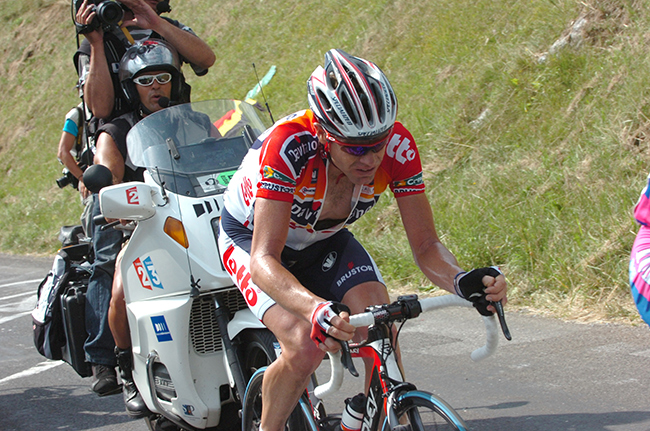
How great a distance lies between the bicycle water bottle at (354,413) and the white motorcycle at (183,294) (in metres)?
0.60

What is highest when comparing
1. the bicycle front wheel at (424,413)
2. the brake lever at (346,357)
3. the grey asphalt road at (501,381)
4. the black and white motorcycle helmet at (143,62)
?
the black and white motorcycle helmet at (143,62)

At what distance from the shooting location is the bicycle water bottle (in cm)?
295

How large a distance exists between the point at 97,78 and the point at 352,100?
112 inches

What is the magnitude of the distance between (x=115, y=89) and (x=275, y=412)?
305 cm

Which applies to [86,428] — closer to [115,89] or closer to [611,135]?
[115,89]

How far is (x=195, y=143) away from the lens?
4.20 m

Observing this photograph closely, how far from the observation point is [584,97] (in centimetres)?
855

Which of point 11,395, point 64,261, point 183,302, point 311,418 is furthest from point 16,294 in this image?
point 311,418

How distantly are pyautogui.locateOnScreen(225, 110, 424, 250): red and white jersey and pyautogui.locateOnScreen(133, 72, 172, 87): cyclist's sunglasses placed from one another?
1647mm

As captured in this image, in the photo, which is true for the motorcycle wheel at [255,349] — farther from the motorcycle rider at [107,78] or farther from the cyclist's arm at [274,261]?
the motorcycle rider at [107,78]

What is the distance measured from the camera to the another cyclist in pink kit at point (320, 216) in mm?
2799

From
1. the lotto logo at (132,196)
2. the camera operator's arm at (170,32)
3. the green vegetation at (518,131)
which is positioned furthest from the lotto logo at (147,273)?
the green vegetation at (518,131)

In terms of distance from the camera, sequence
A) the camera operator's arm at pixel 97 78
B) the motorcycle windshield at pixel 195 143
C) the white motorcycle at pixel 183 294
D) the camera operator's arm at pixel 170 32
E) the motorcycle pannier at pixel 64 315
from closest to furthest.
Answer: the white motorcycle at pixel 183 294 < the motorcycle windshield at pixel 195 143 < the motorcycle pannier at pixel 64 315 < the camera operator's arm at pixel 97 78 < the camera operator's arm at pixel 170 32

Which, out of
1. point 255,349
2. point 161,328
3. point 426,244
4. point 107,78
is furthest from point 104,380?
point 426,244
